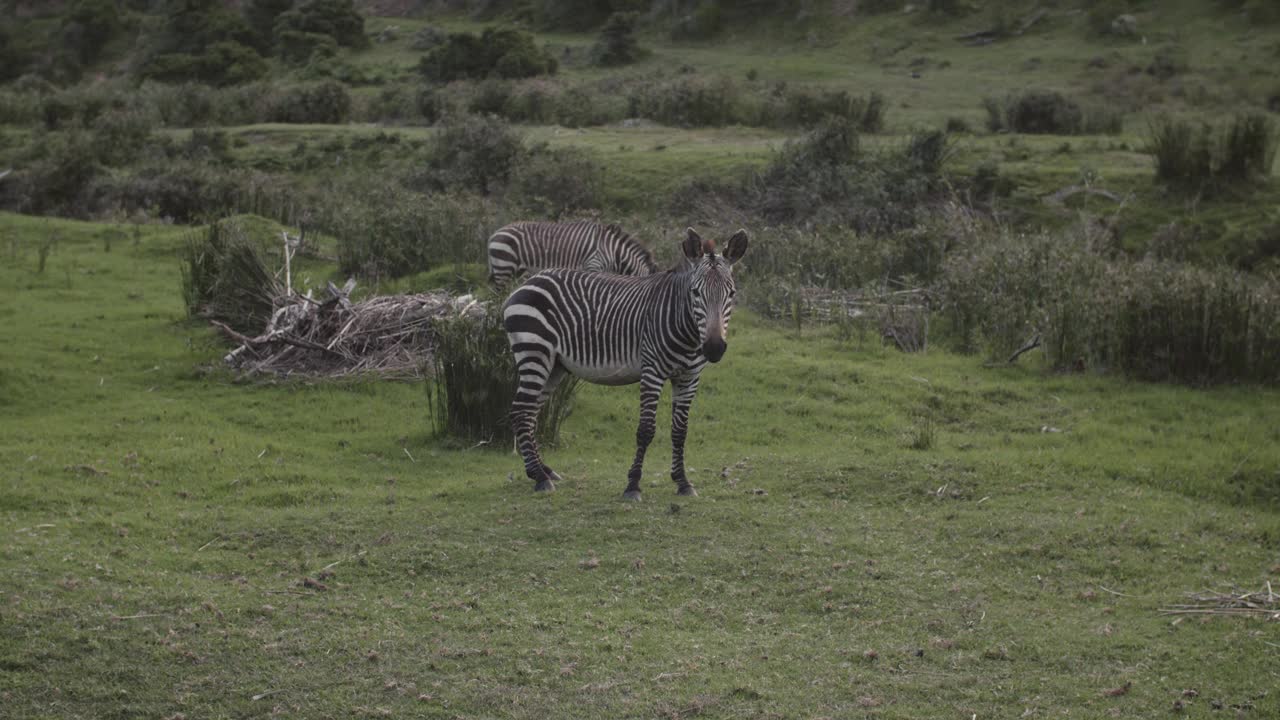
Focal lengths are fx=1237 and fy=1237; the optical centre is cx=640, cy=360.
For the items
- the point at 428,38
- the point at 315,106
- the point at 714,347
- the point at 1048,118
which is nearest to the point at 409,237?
the point at 714,347

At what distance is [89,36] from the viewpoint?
60.2 meters

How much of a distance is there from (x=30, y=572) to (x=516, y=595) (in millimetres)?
3276

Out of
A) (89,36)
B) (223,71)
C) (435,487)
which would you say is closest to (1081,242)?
(435,487)

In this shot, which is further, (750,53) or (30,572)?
(750,53)

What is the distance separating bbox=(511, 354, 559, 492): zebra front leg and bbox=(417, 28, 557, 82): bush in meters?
31.9

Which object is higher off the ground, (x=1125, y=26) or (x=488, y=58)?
(x=1125, y=26)

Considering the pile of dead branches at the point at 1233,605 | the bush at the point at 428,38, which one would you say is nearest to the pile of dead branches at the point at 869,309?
the pile of dead branches at the point at 1233,605

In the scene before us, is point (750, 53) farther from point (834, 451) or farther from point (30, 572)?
point (30, 572)

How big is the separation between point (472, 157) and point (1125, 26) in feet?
74.1

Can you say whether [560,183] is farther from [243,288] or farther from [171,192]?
[243,288]

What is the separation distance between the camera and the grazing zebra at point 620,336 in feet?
32.5

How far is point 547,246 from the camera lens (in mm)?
16797

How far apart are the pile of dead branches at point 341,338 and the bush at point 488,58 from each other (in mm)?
27320

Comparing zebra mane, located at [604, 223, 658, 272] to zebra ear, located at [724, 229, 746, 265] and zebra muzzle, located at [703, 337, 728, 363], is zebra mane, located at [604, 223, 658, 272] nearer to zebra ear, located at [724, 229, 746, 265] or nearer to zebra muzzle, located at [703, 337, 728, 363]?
zebra ear, located at [724, 229, 746, 265]
